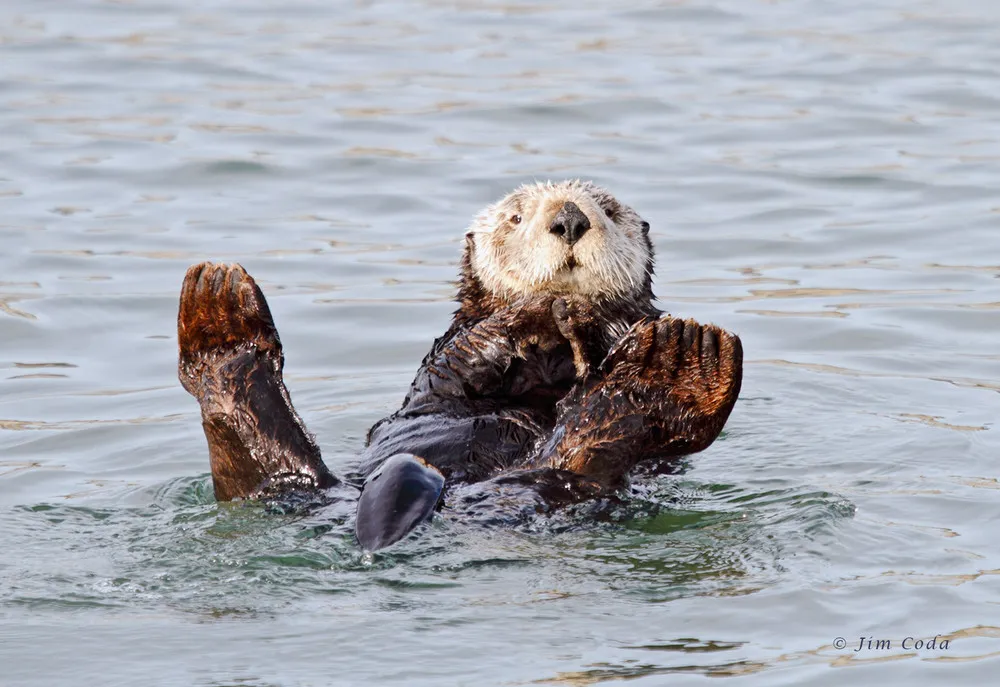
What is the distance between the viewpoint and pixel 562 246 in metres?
5.26

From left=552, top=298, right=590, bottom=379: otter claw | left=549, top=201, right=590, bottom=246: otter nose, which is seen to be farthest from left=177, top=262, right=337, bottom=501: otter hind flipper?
left=549, top=201, right=590, bottom=246: otter nose

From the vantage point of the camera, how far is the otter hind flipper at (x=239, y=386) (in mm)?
4668

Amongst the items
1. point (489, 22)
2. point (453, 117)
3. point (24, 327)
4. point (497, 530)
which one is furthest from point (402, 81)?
point (497, 530)

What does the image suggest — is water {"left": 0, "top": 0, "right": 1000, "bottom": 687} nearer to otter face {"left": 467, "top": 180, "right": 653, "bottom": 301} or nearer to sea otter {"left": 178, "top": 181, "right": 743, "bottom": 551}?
sea otter {"left": 178, "top": 181, "right": 743, "bottom": 551}

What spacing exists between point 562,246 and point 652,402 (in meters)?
0.80

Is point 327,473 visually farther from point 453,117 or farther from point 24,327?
point 453,117

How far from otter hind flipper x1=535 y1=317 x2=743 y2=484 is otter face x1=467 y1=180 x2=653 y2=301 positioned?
2.03 feet

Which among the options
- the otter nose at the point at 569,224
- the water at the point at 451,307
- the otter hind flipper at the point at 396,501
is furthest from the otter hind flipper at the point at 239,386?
the otter nose at the point at 569,224

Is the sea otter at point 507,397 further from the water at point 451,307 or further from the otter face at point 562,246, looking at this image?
the water at point 451,307

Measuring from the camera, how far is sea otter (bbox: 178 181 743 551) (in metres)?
4.59

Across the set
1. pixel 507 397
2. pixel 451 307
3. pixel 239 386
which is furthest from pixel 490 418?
pixel 451 307

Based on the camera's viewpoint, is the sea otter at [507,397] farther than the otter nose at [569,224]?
No

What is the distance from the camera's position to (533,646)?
12.1ft

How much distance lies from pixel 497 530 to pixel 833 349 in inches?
137
